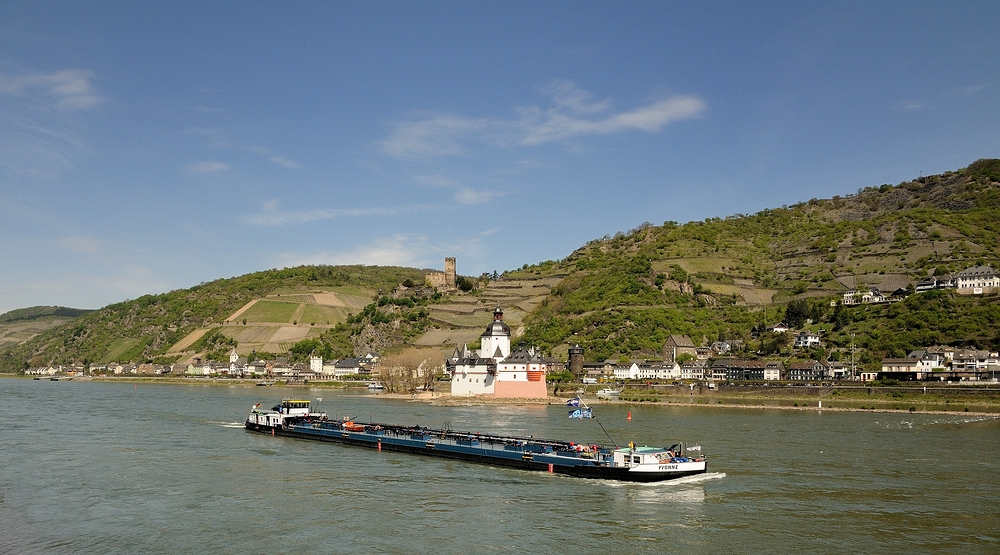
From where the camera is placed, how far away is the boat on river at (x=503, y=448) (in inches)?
1410

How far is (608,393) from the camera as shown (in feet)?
303

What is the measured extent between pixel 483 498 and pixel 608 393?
6170 centimetres

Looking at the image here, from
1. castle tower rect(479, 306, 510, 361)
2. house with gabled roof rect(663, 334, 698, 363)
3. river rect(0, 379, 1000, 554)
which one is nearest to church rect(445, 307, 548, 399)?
castle tower rect(479, 306, 510, 361)

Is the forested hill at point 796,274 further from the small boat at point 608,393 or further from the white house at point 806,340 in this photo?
the small boat at point 608,393

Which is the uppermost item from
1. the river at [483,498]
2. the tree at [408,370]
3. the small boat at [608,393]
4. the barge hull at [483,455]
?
the tree at [408,370]

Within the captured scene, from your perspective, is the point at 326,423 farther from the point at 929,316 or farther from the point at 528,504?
the point at 929,316

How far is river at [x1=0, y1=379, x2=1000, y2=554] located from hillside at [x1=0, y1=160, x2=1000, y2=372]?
51.4m

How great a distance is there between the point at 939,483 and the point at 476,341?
4389 inches

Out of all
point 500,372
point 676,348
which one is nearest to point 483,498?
point 500,372

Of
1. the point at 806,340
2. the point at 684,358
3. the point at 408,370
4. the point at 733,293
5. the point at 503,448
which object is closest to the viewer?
the point at 503,448

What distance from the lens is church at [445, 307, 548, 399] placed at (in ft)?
294

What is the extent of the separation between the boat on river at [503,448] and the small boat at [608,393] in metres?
41.6

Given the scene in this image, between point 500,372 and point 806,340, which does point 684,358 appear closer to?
point 806,340

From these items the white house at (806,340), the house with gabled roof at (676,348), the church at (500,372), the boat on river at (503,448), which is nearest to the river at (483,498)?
the boat on river at (503,448)
